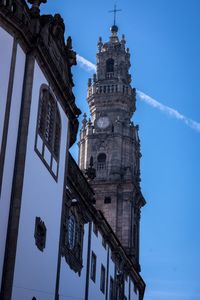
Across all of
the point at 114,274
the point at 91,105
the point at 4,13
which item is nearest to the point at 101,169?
the point at 91,105

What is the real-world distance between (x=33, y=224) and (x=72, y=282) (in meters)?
10.1

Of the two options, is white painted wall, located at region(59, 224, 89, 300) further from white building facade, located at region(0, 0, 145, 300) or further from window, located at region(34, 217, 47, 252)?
window, located at region(34, 217, 47, 252)

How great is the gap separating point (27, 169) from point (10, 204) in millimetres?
1714

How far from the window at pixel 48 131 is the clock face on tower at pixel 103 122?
48.3 metres

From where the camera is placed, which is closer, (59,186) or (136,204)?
(59,186)

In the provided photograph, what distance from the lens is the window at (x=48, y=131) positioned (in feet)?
79.5

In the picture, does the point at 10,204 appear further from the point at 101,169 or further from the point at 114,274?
the point at 101,169

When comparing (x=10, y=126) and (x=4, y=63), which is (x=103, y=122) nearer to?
(x=4, y=63)

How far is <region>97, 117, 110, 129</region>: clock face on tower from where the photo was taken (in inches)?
2955

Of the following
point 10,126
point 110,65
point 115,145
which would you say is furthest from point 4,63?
point 110,65

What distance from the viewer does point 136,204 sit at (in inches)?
2830

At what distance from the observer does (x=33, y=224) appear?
22.8m

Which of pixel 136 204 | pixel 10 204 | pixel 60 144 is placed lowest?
pixel 10 204

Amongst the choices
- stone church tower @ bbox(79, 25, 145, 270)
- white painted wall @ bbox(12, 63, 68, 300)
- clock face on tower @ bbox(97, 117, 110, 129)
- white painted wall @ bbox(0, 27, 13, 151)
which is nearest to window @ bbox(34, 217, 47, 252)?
white painted wall @ bbox(12, 63, 68, 300)
